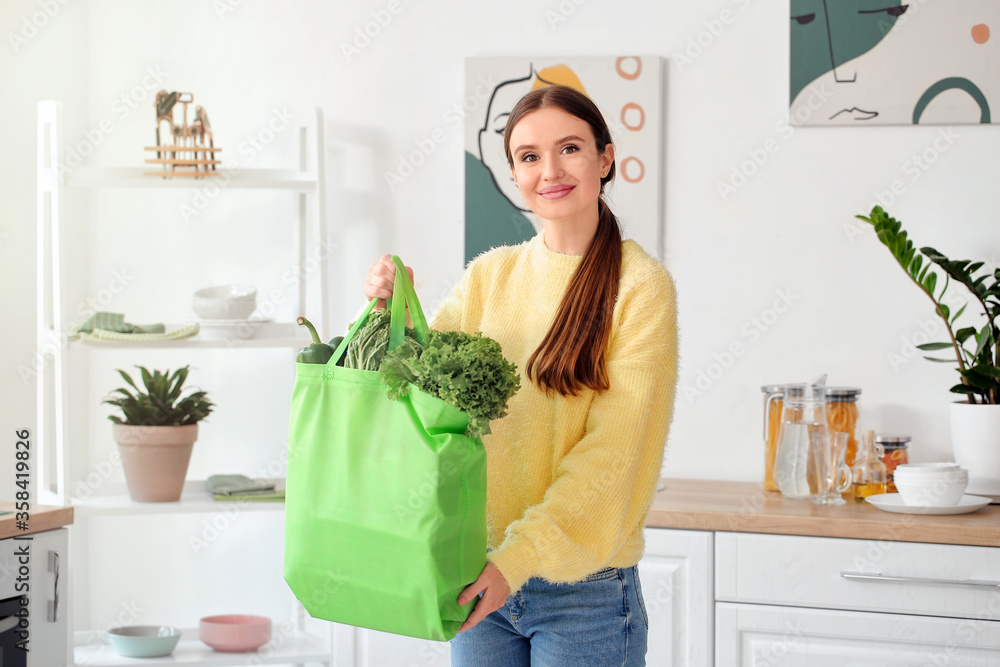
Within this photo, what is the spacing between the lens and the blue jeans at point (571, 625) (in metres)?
1.12

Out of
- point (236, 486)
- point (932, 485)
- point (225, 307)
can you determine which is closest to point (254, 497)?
point (236, 486)

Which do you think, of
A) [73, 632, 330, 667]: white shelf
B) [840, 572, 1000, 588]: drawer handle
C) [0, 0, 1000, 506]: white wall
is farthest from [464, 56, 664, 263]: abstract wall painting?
[73, 632, 330, 667]: white shelf

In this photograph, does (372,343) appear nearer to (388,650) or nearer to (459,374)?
(459,374)

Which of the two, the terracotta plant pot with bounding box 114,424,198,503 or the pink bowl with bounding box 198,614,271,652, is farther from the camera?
the pink bowl with bounding box 198,614,271,652

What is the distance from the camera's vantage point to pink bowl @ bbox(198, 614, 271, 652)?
2273 millimetres

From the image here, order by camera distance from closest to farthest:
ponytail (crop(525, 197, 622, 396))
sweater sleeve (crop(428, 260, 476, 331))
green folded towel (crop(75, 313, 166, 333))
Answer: ponytail (crop(525, 197, 622, 396))
sweater sleeve (crop(428, 260, 476, 331))
green folded towel (crop(75, 313, 166, 333))

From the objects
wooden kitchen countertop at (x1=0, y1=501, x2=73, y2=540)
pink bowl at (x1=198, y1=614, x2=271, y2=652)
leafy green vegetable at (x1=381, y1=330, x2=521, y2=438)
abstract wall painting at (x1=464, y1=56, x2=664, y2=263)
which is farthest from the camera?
abstract wall painting at (x1=464, y1=56, x2=664, y2=263)

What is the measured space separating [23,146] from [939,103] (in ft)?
7.64

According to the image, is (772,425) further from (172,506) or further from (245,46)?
(245,46)

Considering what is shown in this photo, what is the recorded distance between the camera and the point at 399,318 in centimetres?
103

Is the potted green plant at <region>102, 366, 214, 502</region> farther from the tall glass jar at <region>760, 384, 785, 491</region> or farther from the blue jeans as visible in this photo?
the tall glass jar at <region>760, 384, 785, 491</region>

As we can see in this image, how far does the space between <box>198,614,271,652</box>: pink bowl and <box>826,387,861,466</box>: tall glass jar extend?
4.87ft

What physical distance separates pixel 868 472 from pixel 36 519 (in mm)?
1776

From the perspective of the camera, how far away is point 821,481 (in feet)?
6.75
